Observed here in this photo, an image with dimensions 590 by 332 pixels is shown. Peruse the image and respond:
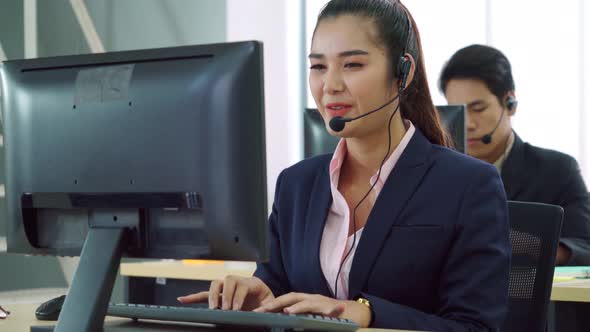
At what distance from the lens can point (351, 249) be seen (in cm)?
164

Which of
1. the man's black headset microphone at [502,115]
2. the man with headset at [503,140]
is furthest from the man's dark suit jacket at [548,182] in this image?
the man's black headset microphone at [502,115]

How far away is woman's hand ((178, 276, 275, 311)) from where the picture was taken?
4.76 feet

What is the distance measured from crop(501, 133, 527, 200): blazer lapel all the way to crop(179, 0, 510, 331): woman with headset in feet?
3.96

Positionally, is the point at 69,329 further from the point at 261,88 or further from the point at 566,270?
the point at 566,270

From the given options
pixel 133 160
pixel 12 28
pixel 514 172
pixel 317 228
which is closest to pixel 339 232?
pixel 317 228

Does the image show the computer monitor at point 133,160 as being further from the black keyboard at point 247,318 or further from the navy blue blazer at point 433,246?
the navy blue blazer at point 433,246

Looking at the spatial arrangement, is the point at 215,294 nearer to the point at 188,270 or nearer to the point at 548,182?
the point at 188,270

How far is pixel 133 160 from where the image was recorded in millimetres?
1261

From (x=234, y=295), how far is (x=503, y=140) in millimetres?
1819

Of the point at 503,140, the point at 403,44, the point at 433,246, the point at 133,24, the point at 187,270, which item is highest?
the point at 133,24

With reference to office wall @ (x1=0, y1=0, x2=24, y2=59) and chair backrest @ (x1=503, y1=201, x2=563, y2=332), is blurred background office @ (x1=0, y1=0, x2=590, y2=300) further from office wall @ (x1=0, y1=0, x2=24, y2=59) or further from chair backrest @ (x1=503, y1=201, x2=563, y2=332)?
chair backrest @ (x1=503, y1=201, x2=563, y2=332)

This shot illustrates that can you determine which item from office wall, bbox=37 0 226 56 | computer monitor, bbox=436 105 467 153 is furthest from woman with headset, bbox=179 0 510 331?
office wall, bbox=37 0 226 56

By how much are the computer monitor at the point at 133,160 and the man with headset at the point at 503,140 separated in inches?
75.1

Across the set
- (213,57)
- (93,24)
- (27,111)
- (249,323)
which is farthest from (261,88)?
(93,24)
